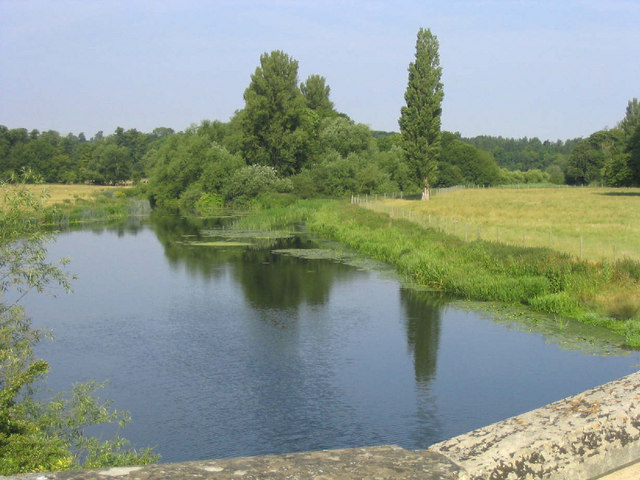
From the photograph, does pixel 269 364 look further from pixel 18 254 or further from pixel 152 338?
pixel 18 254

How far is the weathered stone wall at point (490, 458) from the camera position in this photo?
313 centimetres

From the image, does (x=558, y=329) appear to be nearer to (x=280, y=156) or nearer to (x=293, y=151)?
(x=293, y=151)

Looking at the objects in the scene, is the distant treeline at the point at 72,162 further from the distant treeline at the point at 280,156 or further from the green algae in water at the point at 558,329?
the green algae in water at the point at 558,329

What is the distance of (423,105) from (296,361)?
6115cm

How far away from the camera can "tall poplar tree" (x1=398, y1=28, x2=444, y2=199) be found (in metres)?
75.4

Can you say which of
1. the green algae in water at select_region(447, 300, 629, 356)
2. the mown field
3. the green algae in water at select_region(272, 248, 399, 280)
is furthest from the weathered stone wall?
the green algae in water at select_region(272, 248, 399, 280)

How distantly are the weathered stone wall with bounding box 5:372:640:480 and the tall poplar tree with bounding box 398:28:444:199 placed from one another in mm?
73201

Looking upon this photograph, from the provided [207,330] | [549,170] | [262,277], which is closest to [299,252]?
[262,277]

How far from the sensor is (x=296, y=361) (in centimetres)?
1836

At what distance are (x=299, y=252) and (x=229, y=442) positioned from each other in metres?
28.5

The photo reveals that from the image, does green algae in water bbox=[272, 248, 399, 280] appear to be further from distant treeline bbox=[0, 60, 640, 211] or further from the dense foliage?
the dense foliage

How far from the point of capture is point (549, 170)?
625ft

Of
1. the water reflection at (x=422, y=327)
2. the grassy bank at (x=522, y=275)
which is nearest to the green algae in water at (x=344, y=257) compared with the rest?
the grassy bank at (x=522, y=275)


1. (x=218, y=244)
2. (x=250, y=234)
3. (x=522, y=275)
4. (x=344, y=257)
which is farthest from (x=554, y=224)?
(x=522, y=275)
